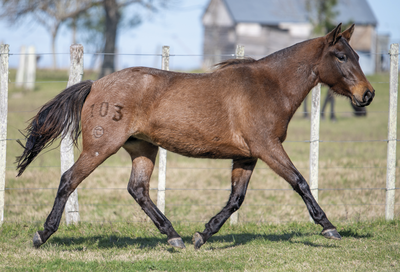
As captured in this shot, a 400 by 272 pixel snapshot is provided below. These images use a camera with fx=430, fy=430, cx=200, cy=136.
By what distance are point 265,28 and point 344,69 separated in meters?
37.3

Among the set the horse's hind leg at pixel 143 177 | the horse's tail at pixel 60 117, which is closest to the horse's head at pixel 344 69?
the horse's hind leg at pixel 143 177

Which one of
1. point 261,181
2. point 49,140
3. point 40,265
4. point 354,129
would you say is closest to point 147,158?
point 49,140

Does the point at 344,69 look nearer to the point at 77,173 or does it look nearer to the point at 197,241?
the point at 197,241

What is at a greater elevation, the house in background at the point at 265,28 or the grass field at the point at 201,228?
the house in background at the point at 265,28

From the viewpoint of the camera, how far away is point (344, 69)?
472 cm

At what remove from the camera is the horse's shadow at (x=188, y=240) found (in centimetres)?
512

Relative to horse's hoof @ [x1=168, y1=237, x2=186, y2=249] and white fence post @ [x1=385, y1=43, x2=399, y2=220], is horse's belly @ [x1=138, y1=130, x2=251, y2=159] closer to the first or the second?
horse's hoof @ [x1=168, y1=237, x2=186, y2=249]

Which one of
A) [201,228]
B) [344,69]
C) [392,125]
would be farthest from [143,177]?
[392,125]

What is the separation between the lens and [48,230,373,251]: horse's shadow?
512cm

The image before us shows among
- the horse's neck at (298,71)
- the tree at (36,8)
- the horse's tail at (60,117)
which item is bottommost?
the horse's tail at (60,117)

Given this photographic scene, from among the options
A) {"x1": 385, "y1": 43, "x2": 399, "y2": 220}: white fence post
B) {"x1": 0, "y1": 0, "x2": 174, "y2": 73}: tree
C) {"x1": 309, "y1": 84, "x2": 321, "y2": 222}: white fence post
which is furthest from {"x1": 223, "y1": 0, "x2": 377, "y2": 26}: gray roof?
{"x1": 309, "y1": 84, "x2": 321, "y2": 222}: white fence post

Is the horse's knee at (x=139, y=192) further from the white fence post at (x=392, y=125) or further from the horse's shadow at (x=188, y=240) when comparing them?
the white fence post at (x=392, y=125)

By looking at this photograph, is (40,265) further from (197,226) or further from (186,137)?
(197,226)

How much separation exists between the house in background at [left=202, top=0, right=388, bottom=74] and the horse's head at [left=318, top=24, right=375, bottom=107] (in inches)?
1386
